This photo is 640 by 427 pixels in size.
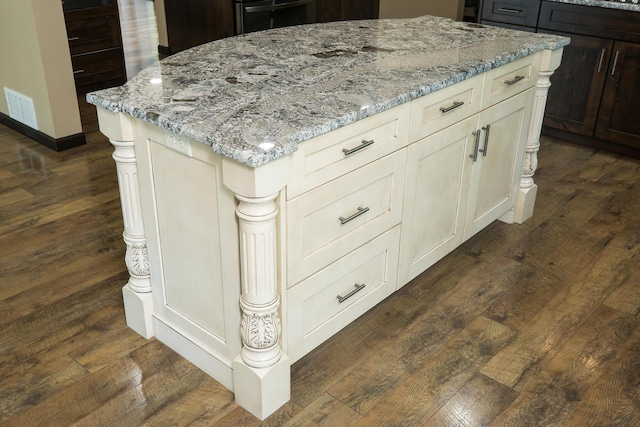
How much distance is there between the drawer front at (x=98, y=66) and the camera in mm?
4836

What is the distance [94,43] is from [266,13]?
1282 mm

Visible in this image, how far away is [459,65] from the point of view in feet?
7.79

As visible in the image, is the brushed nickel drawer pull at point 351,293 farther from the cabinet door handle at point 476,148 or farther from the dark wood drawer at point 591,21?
the dark wood drawer at point 591,21

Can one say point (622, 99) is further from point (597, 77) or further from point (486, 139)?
point (486, 139)

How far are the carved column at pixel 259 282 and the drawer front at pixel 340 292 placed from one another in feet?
0.34

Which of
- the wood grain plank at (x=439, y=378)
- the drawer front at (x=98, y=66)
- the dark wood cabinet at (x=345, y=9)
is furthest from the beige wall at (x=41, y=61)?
the wood grain plank at (x=439, y=378)

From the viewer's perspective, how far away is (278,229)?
1.82 meters

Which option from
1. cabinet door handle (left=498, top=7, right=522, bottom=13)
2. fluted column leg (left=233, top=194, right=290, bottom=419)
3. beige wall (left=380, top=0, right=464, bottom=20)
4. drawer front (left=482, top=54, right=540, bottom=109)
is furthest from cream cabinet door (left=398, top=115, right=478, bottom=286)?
beige wall (left=380, top=0, right=464, bottom=20)

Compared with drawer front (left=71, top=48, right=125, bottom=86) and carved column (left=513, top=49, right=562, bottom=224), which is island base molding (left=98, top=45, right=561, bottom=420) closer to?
carved column (left=513, top=49, right=562, bottom=224)

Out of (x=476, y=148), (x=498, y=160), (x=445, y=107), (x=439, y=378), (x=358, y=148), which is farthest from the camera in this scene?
(x=498, y=160)

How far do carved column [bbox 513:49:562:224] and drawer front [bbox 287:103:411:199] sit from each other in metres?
1.03

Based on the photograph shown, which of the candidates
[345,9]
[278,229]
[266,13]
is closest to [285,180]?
[278,229]

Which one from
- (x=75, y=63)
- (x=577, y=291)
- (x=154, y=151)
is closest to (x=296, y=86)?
(x=154, y=151)

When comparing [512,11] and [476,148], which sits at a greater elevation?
[512,11]
